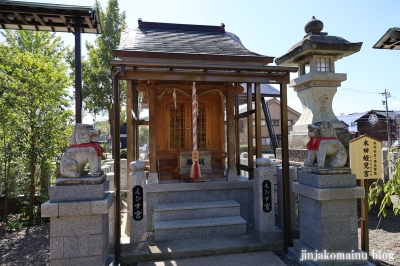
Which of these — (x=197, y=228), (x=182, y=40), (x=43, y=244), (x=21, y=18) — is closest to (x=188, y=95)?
(x=182, y=40)

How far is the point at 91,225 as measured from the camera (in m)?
3.76

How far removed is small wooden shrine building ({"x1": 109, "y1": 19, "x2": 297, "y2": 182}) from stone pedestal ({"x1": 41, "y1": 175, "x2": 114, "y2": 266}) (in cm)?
272

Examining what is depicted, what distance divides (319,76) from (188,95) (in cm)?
432

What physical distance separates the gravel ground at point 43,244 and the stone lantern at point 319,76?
255 cm

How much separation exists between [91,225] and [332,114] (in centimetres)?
766

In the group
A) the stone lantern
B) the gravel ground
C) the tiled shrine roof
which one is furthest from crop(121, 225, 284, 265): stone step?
the tiled shrine roof

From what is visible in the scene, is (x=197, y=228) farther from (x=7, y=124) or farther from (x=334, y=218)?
(x=7, y=124)

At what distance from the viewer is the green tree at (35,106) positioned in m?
7.11

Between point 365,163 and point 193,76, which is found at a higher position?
point 193,76

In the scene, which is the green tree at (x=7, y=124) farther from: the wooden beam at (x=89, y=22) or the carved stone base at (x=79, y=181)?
the carved stone base at (x=79, y=181)

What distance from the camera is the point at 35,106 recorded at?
7207 millimetres

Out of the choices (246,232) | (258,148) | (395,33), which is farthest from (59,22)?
(395,33)

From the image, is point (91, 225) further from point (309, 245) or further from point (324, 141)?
point (324, 141)

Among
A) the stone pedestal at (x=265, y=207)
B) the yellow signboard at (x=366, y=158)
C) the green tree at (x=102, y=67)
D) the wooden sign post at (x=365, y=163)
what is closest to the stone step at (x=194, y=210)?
the stone pedestal at (x=265, y=207)
